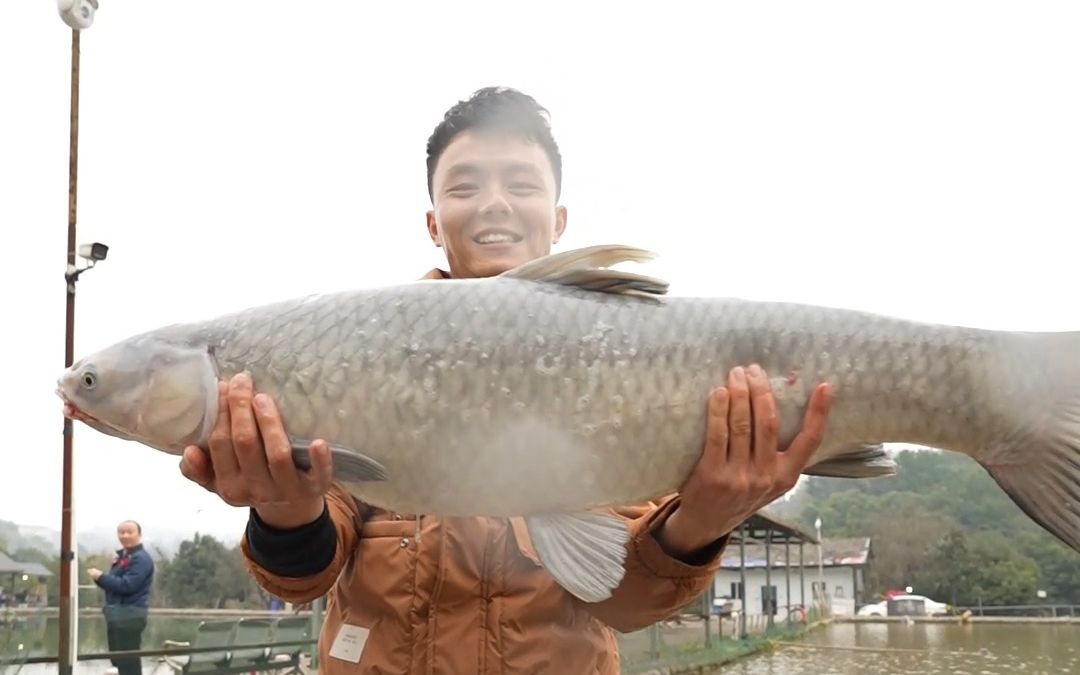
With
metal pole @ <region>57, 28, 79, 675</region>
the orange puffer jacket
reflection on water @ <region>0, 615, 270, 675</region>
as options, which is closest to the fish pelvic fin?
the orange puffer jacket

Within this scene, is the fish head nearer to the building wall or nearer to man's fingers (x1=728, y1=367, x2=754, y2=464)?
man's fingers (x1=728, y1=367, x2=754, y2=464)

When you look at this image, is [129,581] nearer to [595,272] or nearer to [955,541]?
[595,272]

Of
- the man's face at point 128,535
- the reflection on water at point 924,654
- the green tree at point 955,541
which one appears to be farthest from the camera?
the green tree at point 955,541

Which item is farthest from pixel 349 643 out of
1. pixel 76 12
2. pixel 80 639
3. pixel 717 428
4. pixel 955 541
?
pixel 955 541

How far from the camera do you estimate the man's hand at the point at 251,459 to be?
1.96 m

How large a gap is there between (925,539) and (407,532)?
51945mm

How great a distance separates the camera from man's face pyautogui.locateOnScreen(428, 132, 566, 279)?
264 centimetres

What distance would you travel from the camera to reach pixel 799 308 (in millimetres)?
2172

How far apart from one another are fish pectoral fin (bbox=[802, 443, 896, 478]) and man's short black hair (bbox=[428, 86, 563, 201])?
4.00 ft

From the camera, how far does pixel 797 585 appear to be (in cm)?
4519

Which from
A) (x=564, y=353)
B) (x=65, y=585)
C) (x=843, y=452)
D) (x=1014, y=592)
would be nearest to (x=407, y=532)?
(x=564, y=353)

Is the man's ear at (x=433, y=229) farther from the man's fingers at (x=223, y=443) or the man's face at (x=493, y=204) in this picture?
the man's fingers at (x=223, y=443)

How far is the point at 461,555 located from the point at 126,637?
245 inches

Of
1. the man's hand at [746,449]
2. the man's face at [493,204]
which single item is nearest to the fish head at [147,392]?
the man's face at [493,204]
